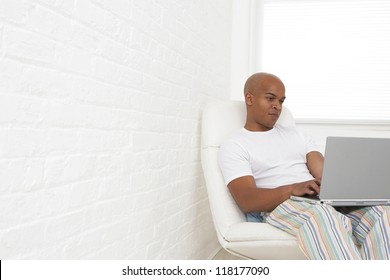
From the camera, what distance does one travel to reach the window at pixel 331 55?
9.75 feet

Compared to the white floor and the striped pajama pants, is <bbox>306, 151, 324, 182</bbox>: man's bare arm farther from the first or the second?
the white floor

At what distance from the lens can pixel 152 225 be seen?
1748 mm

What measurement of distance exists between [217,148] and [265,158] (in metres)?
0.24

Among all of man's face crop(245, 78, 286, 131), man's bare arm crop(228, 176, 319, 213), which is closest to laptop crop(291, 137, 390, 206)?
man's bare arm crop(228, 176, 319, 213)

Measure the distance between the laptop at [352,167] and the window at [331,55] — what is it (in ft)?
4.94

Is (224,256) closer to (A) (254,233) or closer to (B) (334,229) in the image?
(A) (254,233)

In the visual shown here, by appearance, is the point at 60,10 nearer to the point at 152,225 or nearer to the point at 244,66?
the point at 152,225

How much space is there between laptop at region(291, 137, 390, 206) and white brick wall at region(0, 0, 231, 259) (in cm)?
67

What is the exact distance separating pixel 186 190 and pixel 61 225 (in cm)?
107

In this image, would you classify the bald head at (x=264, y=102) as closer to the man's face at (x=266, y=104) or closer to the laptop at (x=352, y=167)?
the man's face at (x=266, y=104)

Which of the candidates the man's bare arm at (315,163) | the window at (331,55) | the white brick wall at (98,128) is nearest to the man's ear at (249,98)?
the white brick wall at (98,128)

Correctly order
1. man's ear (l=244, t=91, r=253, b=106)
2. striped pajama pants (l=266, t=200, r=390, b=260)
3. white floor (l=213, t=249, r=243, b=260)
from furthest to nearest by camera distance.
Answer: white floor (l=213, t=249, r=243, b=260), man's ear (l=244, t=91, r=253, b=106), striped pajama pants (l=266, t=200, r=390, b=260)

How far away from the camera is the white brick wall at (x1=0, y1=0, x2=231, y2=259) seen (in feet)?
3.24

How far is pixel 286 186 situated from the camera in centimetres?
183
